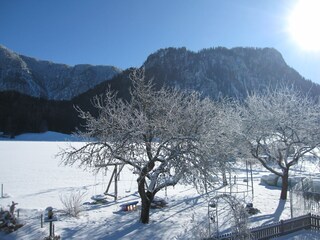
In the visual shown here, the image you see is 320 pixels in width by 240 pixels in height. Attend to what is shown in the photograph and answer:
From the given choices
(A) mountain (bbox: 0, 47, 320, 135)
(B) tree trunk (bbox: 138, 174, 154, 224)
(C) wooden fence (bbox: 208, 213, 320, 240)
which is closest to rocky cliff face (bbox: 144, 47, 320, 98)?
(A) mountain (bbox: 0, 47, 320, 135)

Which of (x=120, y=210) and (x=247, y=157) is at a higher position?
(x=247, y=157)

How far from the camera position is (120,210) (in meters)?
15.1

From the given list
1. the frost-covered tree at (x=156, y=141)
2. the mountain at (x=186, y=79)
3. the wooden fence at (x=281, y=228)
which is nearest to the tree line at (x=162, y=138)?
the frost-covered tree at (x=156, y=141)

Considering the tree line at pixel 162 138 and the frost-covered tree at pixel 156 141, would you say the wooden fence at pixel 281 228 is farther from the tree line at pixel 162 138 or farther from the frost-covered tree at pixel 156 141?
the frost-covered tree at pixel 156 141

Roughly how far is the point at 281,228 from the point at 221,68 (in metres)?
162

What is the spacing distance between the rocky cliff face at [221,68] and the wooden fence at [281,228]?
13809 centimetres

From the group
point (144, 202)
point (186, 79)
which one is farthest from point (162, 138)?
point (186, 79)

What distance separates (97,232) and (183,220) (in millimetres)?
3817

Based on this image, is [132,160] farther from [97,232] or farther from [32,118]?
[32,118]

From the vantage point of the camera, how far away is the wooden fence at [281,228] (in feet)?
33.9

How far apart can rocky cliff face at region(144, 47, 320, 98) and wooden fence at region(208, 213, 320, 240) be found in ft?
453

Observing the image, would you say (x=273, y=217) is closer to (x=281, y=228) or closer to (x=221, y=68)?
(x=281, y=228)

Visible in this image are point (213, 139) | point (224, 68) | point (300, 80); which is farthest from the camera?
point (224, 68)

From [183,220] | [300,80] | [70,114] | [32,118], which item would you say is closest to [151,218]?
[183,220]
